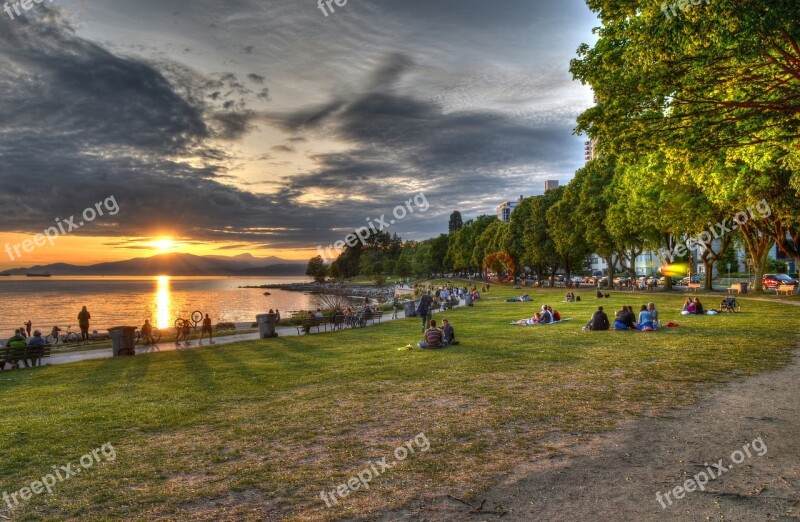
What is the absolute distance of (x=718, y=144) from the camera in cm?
1537

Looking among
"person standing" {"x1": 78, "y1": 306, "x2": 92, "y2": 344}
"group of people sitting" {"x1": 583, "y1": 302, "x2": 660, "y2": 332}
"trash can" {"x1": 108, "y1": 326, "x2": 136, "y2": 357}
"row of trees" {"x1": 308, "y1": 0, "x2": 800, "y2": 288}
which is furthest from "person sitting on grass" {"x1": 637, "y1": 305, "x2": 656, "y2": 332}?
"person standing" {"x1": 78, "y1": 306, "x2": 92, "y2": 344}

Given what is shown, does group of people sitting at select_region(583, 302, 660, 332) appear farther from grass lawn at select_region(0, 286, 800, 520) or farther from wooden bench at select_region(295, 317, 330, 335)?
wooden bench at select_region(295, 317, 330, 335)

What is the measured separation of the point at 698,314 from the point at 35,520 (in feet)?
94.8

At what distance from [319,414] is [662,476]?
615 centimetres

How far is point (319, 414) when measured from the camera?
32.9 ft

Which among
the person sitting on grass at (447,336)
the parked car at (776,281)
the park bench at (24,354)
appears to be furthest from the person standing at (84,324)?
the parked car at (776,281)

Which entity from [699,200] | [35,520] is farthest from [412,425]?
[699,200]

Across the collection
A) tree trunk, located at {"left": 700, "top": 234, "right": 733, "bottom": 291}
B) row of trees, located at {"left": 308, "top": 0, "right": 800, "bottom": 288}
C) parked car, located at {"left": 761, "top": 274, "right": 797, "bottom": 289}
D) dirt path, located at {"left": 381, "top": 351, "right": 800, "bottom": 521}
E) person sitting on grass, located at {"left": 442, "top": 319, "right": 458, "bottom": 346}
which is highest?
row of trees, located at {"left": 308, "top": 0, "right": 800, "bottom": 288}

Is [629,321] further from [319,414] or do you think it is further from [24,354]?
[24,354]

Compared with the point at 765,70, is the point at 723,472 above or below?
below

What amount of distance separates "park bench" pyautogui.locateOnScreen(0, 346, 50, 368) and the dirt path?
62.0 feet

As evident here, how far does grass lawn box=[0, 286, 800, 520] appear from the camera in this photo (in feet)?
21.2

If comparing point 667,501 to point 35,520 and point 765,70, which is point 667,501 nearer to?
point 35,520

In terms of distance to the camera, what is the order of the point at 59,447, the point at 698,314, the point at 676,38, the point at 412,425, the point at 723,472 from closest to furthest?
1. the point at 723,472
2. the point at 59,447
3. the point at 412,425
4. the point at 676,38
5. the point at 698,314
